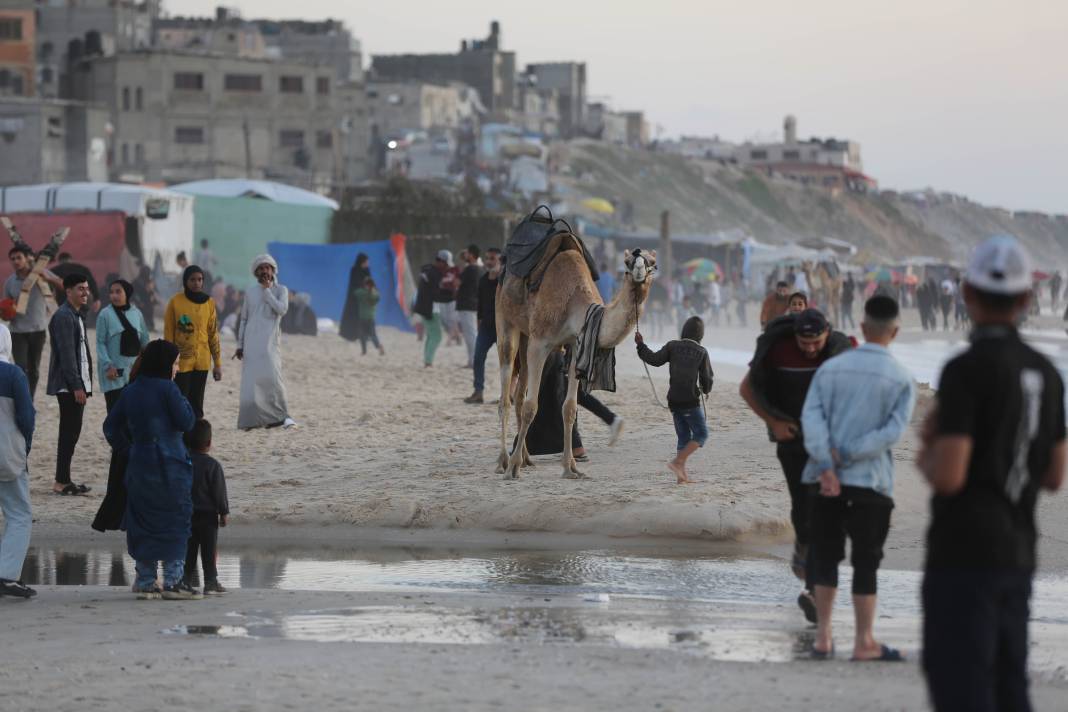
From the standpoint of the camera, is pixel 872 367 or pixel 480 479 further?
pixel 480 479

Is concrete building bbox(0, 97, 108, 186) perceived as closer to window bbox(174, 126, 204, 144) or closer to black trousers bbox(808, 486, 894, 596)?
window bbox(174, 126, 204, 144)

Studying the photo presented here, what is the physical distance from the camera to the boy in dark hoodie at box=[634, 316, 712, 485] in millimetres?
12133

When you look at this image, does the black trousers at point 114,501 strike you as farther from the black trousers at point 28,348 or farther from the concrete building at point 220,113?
the concrete building at point 220,113

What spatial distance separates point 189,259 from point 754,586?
2770 cm

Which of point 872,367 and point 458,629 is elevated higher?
point 872,367

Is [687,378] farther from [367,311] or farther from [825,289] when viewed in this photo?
[825,289]

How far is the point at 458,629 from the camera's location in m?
8.13

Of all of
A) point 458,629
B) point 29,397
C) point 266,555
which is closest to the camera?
point 458,629

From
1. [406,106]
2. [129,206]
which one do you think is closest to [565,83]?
[406,106]

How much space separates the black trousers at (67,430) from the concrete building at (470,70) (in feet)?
423

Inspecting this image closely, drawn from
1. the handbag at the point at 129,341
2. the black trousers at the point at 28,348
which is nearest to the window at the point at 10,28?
the black trousers at the point at 28,348

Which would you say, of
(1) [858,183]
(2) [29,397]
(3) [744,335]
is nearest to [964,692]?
(2) [29,397]

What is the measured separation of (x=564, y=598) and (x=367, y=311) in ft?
64.5

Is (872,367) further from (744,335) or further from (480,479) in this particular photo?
(744,335)
